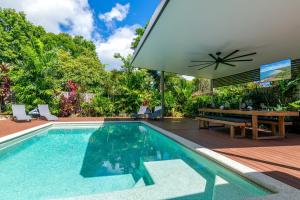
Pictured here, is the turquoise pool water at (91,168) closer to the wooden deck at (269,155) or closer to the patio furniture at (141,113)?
the wooden deck at (269,155)

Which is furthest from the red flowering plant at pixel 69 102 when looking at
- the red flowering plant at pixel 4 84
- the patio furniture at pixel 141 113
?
the patio furniture at pixel 141 113

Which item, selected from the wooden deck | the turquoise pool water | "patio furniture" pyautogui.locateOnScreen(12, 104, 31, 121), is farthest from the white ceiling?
"patio furniture" pyautogui.locateOnScreen(12, 104, 31, 121)

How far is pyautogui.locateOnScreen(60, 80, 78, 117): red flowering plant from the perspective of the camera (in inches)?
573

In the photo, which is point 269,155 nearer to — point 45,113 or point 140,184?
point 140,184

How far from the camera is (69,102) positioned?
48.3 feet

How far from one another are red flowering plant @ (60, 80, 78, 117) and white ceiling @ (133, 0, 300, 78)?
21.4 feet

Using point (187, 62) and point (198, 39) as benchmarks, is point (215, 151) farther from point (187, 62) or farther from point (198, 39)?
point (187, 62)

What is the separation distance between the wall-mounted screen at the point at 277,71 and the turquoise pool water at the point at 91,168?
7.08 metres

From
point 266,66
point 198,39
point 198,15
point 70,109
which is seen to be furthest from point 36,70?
point 266,66

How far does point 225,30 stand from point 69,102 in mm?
11416

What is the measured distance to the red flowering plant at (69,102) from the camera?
1455cm

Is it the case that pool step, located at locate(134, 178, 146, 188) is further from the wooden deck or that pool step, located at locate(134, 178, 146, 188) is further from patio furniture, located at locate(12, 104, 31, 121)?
patio furniture, located at locate(12, 104, 31, 121)

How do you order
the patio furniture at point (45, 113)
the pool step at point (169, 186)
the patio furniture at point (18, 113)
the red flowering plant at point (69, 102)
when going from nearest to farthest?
1. the pool step at point (169, 186)
2. the patio furniture at point (18, 113)
3. the patio furniture at point (45, 113)
4. the red flowering plant at point (69, 102)

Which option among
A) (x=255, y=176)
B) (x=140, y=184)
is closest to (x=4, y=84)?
(x=140, y=184)
